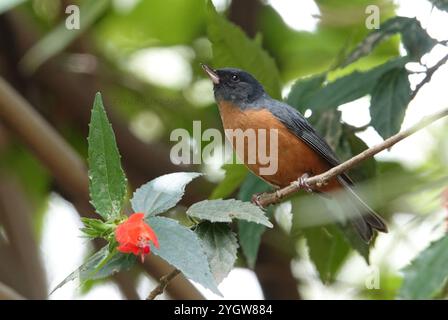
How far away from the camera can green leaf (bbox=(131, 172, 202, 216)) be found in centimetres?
235

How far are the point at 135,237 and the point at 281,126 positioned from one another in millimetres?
2013

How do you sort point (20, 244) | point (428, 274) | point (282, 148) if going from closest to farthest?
point (428, 274), point (282, 148), point (20, 244)

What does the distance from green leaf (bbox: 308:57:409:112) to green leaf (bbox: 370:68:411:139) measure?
3.0 inches

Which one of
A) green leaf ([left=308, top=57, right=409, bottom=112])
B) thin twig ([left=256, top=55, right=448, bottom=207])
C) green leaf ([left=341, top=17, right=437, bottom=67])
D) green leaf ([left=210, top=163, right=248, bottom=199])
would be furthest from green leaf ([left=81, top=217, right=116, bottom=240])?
green leaf ([left=341, top=17, right=437, bottom=67])

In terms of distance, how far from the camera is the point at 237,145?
4000 millimetres

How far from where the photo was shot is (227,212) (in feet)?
7.89

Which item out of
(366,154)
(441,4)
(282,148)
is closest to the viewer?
(366,154)

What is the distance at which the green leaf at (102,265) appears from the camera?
90.8 inches

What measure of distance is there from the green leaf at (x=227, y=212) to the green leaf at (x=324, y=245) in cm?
140

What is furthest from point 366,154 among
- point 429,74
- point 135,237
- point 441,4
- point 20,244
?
point 20,244

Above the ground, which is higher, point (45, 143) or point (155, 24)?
point (155, 24)

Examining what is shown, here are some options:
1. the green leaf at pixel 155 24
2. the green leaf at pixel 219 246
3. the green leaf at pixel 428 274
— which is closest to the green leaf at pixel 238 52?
the green leaf at pixel 428 274

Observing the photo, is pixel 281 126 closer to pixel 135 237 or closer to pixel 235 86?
pixel 235 86

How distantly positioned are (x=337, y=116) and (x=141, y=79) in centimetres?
192
